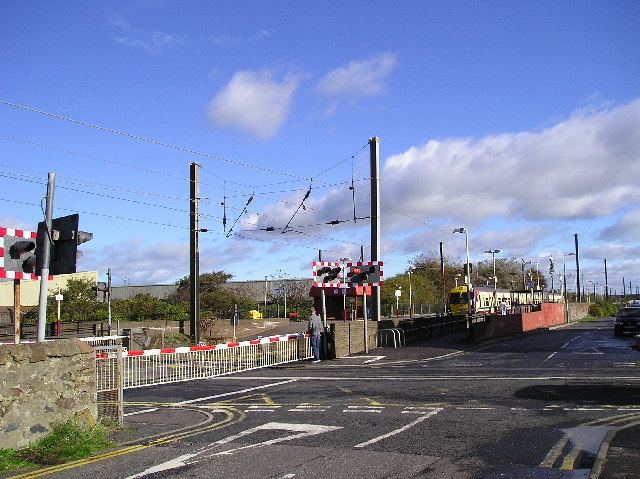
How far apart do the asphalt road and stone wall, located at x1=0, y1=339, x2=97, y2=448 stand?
95cm

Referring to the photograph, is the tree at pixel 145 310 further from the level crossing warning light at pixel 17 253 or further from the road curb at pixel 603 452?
the road curb at pixel 603 452

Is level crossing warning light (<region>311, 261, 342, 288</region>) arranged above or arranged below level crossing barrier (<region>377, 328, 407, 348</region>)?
above

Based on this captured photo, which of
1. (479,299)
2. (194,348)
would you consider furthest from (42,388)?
(479,299)

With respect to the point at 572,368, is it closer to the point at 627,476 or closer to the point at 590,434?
the point at 590,434

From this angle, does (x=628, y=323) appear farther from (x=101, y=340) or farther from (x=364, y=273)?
(x=101, y=340)

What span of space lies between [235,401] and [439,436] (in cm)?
583

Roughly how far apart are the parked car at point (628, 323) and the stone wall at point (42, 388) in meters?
33.9

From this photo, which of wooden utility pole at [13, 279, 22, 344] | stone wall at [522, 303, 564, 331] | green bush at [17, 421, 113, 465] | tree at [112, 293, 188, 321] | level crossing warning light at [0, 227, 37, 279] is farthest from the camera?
tree at [112, 293, 188, 321]

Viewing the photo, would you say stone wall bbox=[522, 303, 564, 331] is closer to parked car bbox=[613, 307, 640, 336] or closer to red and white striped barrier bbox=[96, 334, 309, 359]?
parked car bbox=[613, 307, 640, 336]

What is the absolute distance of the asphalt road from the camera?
25.9 feet

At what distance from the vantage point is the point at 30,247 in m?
10.5

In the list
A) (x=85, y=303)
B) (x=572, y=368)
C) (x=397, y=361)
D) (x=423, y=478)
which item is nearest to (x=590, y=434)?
(x=423, y=478)

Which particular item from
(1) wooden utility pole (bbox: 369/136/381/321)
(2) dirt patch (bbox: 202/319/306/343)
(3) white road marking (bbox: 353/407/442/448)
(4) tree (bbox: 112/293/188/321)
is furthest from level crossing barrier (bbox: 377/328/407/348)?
(4) tree (bbox: 112/293/188/321)

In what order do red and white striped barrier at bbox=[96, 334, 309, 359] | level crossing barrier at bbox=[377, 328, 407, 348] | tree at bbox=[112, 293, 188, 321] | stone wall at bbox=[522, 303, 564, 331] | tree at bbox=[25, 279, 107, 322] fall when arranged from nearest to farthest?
red and white striped barrier at bbox=[96, 334, 309, 359], level crossing barrier at bbox=[377, 328, 407, 348], stone wall at bbox=[522, 303, 564, 331], tree at bbox=[25, 279, 107, 322], tree at bbox=[112, 293, 188, 321]
